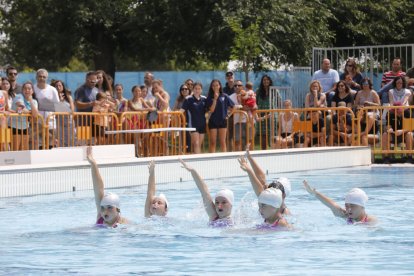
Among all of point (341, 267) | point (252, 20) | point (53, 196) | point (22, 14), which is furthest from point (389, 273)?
point (22, 14)

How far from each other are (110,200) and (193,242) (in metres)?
1.13

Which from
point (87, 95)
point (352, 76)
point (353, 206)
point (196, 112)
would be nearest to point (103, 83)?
point (87, 95)

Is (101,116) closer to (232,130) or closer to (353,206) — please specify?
(232,130)

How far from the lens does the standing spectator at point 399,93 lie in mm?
24172

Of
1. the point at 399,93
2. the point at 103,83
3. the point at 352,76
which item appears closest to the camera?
the point at 103,83

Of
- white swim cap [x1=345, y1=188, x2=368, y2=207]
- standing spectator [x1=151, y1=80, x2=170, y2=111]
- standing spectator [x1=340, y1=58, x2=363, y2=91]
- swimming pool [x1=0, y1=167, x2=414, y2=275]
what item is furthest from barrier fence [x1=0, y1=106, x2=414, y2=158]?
white swim cap [x1=345, y1=188, x2=368, y2=207]

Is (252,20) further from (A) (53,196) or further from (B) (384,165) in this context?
(A) (53,196)

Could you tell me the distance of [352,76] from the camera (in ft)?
84.4

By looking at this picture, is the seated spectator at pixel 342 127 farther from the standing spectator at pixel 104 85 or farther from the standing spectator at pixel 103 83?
the standing spectator at pixel 103 83

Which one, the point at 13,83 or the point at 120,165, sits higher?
the point at 13,83

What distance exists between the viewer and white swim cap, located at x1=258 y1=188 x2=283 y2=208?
1197cm

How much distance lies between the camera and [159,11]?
1531 inches

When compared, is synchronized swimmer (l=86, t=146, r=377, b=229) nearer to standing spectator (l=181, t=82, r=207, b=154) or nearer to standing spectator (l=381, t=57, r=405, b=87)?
standing spectator (l=181, t=82, r=207, b=154)

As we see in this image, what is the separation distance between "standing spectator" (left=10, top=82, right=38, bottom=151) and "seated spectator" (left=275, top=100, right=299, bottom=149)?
671 centimetres
